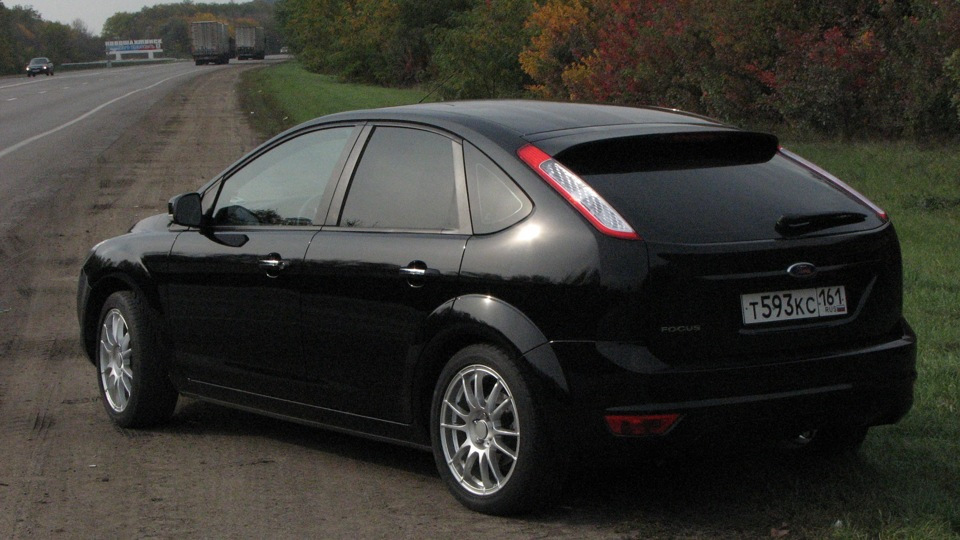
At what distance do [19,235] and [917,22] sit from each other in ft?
39.3

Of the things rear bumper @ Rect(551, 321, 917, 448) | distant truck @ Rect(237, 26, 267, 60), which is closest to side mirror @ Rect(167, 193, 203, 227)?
rear bumper @ Rect(551, 321, 917, 448)

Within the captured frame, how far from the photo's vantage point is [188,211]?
6184mm

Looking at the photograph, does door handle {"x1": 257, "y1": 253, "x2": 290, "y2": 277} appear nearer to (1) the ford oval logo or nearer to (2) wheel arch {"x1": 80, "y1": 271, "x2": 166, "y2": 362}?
(2) wheel arch {"x1": 80, "y1": 271, "x2": 166, "y2": 362}

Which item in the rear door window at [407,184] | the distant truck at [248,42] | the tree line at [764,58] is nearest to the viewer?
the rear door window at [407,184]

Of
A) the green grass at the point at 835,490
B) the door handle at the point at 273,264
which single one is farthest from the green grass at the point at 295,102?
the green grass at the point at 835,490

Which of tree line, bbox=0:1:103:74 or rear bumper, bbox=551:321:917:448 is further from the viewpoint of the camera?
tree line, bbox=0:1:103:74

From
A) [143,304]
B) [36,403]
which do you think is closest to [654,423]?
[143,304]

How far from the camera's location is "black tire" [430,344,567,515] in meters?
4.65

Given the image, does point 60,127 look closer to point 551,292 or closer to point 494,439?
point 494,439

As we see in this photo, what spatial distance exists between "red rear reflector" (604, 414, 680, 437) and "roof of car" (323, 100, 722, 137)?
122 centimetres

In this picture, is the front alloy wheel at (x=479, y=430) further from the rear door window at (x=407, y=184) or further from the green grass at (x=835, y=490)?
the rear door window at (x=407, y=184)

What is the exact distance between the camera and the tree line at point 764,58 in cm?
1800

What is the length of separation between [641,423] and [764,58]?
17.6m

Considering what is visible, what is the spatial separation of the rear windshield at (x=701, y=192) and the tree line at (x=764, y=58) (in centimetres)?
1134
